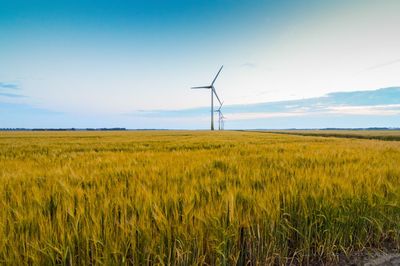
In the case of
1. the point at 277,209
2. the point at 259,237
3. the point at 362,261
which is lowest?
the point at 362,261

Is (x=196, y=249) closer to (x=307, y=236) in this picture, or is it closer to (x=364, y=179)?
(x=307, y=236)

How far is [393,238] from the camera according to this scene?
279 cm

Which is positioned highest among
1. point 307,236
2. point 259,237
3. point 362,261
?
point 259,237

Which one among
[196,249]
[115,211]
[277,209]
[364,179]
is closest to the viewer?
[196,249]

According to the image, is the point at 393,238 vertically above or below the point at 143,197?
below

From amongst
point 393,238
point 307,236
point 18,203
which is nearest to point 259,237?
point 307,236

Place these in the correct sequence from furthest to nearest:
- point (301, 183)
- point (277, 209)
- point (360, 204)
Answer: point (301, 183), point (360, 204), point (277, 209)

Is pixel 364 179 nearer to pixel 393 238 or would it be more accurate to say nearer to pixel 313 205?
pixel 393 238

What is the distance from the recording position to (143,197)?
7.73ft

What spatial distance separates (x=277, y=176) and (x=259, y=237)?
1.66 meters

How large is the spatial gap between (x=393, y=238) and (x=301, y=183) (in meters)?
1.12

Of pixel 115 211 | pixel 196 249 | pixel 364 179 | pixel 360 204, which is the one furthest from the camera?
pixel 364 179

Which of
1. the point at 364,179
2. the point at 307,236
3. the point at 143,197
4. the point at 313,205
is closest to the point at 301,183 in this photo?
the point at 313,205

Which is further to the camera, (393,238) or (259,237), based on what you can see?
(393,238)
